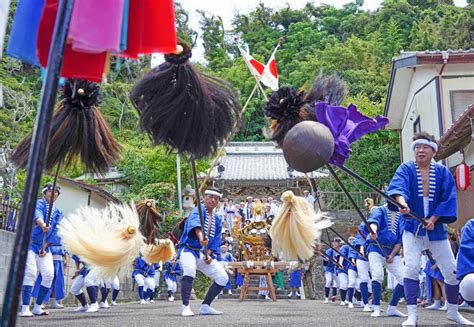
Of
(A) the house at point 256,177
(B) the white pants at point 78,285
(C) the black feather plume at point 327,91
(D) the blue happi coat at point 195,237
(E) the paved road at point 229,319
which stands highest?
(A) the house at point 256,177

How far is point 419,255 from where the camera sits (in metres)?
5.83

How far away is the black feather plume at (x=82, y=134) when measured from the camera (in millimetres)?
4965

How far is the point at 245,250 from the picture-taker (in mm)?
17578

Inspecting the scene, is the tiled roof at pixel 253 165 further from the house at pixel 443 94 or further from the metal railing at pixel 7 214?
the metal railing at pixel 7 214

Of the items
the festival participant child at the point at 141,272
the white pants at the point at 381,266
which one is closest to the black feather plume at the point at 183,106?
the white pants at the point at 381,266

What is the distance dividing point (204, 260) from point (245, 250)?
9.80 metres

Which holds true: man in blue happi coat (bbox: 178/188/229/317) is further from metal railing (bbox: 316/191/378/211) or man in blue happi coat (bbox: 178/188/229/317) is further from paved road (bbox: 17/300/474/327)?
metal railing (bbox: 316/191/378/211)

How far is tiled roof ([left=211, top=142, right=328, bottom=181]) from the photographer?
98.0 feet

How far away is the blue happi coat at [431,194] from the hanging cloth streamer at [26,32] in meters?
3.92

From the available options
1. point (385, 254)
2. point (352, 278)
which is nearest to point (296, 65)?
point (352, 278)

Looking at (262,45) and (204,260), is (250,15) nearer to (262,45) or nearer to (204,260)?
(262,45)

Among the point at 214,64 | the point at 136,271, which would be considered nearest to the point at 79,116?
the point at 136,271

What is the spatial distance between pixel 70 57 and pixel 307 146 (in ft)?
6.34

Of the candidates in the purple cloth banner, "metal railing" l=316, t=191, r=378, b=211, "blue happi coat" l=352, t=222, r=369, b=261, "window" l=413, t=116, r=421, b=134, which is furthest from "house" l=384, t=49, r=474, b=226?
the purple cloth banner
